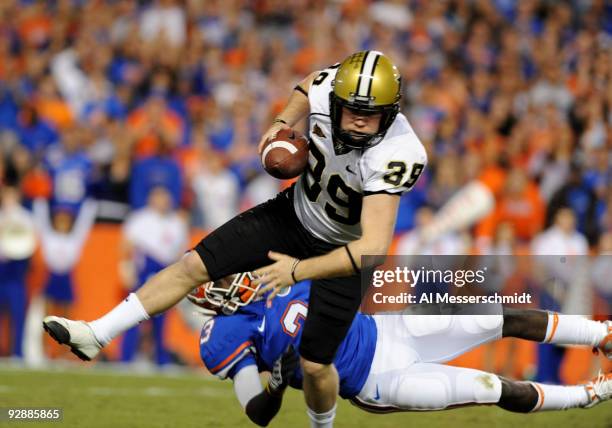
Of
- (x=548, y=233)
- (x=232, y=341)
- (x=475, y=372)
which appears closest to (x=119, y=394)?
(x=232, y=341)

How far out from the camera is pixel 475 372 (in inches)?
232

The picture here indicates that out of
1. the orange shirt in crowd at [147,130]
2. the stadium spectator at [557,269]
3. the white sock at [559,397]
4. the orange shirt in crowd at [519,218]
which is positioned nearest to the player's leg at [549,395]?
the white sock at [559,397]

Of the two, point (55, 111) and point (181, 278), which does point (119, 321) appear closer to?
point (181, 278)

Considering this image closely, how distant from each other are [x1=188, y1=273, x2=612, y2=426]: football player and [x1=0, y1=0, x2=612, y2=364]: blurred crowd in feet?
12.1

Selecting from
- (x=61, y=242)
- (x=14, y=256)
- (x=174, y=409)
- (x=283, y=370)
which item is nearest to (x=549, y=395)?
(x=283, y=370)

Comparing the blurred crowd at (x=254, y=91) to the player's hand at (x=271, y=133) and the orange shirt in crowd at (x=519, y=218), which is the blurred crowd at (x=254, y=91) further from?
the player's hand at (x=271, y=133)

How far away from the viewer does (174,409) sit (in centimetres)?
734

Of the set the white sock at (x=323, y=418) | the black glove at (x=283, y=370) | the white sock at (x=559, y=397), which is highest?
the black glove at (x=283, y=370)

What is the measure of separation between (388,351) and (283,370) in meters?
0.60

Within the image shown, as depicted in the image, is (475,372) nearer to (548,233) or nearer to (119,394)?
(119,394)

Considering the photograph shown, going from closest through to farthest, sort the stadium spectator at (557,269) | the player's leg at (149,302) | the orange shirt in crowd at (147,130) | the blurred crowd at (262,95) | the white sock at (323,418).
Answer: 1. the player's leg at (149,302)
2. the white sock at (323,418)
3. the stadium spectator at (557,269)
4. the blurred crowd at (262,95)
5. the orange shirt in crowd at (147,130)

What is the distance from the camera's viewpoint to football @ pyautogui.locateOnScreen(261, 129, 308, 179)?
5.71 metres

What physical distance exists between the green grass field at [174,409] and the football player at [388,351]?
2.72ft

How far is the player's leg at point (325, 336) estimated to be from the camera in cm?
561
